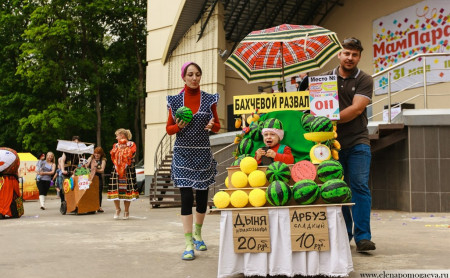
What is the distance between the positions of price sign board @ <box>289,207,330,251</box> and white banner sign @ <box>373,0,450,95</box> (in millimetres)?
12945

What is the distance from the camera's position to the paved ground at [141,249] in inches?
176

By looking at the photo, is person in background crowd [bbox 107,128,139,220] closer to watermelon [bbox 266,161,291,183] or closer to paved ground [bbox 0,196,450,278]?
paved ground [bbox 0,196,450,278]

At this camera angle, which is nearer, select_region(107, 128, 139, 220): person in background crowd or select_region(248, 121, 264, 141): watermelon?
select_region(248, 121, 264, 141): watermelon

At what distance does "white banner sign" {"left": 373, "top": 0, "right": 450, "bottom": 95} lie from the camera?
652 inches

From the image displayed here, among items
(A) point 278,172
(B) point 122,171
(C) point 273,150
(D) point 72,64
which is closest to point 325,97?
(C) point 273,150

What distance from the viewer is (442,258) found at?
471cm

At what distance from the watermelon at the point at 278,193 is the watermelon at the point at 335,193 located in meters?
0.28

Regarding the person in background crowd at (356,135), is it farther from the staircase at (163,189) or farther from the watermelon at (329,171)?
the staircase at (163,189)

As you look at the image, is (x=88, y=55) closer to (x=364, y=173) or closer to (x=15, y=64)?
(x=15, y=64)

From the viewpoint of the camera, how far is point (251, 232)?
396cm

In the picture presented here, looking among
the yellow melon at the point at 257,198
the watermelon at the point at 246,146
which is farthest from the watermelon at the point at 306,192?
the watermelon at the point at 246,146

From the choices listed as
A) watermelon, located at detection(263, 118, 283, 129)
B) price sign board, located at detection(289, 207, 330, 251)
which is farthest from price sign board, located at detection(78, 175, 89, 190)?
price sign board, located at detection(289, 207, 330, 251)

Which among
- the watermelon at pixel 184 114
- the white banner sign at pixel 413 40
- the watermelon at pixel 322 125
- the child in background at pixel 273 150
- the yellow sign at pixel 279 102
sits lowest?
the child in background at pixel 273 150

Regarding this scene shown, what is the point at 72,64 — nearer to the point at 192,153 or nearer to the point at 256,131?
the point at 192,153
